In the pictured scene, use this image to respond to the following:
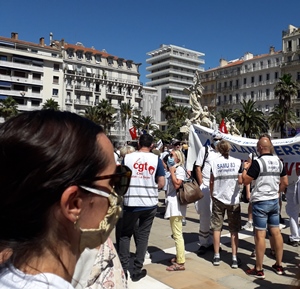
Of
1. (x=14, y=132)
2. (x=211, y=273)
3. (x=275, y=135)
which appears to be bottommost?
(x=211, y=273)

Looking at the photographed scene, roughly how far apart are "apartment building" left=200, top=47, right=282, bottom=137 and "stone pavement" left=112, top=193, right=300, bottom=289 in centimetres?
6189

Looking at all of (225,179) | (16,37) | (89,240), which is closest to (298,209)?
(225,179)

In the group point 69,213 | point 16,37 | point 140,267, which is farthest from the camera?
point 16,37

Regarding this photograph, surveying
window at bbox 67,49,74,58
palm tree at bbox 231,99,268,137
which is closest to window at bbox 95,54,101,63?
window at bbox 67,49,74,58

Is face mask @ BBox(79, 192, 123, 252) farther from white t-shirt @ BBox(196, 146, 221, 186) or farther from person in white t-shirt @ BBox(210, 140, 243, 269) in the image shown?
white t-shirt @ BBox(196, 146, 221, 186)

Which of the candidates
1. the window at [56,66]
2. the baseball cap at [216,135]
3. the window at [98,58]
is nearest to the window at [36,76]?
the window at [56,66]

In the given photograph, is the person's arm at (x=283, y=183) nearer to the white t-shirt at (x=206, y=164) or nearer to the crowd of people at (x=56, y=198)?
the white t-shirt at (x=206, y=164)

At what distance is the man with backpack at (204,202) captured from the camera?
19.1 feet

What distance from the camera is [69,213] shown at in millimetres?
1075

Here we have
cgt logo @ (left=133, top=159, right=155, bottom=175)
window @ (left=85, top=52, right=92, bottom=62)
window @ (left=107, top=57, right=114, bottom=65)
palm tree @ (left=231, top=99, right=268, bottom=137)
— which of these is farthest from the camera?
window @ (left=107, top=57, right=114, bottom=65)

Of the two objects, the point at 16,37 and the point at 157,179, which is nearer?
the point at 157,179

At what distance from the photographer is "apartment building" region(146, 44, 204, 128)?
106062mm

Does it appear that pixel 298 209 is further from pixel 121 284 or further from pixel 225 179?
pixel 121 284

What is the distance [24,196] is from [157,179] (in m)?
3.80
